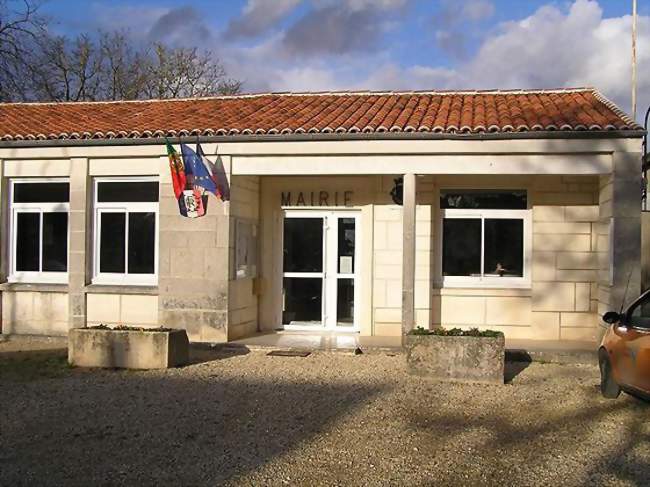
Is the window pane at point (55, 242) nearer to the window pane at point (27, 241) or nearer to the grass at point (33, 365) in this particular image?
the window pane at point (27, 241)

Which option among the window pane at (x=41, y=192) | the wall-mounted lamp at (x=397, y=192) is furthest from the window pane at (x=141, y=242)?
the wall-mounted lamp at (x=397, y=192)

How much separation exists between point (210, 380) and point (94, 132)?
17.7ft

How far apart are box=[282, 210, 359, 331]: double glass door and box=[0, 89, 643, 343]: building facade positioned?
3 centimetres

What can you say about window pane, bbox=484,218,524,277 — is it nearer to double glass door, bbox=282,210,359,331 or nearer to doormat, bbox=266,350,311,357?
double glass door, bbox=282,210,359,331

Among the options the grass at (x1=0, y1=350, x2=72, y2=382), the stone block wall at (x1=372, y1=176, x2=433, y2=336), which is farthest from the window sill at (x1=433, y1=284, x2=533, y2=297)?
the grass at (x1=0, y1=350, x2=72, y2=382)

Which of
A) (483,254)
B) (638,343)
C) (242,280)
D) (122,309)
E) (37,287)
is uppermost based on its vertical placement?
(483,254)

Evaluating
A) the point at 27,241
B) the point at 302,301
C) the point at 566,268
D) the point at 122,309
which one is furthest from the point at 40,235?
the point at 566,268

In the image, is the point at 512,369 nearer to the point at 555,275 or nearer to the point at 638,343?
the point at 555,275

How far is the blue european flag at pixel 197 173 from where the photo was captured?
38.7ft

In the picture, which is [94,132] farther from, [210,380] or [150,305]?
[210,380]

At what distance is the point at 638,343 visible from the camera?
722 centimetres

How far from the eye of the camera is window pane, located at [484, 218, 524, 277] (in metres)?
12.7

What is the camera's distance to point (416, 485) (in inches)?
210

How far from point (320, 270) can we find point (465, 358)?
15.3 ft
